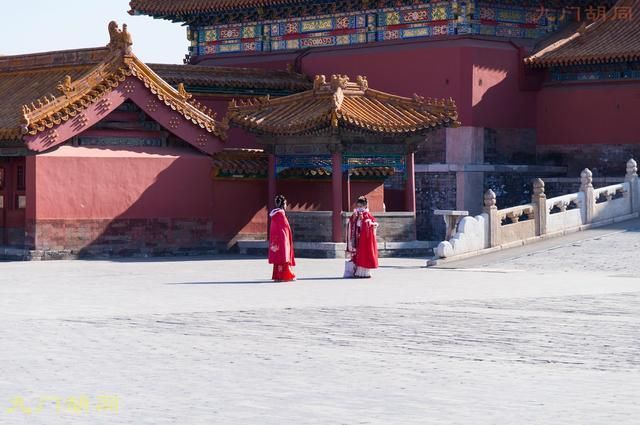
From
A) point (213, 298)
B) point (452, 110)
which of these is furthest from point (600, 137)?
point (213, 298)

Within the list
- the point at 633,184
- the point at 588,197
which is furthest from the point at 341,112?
the point at 633,184

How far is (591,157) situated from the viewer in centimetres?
3575

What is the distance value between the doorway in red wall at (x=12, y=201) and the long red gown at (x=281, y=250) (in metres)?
8.61

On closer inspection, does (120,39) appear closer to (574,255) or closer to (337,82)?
(337,82)

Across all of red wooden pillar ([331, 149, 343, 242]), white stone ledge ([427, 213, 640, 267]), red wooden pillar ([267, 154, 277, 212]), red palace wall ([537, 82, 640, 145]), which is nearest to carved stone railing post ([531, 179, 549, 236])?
white stone ledge ([427, 213, 640, 267])

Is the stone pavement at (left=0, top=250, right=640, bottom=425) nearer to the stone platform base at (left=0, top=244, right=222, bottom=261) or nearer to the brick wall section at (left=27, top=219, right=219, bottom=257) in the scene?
the stone platform base at (left=0, top=244, right=222, bottom=261)

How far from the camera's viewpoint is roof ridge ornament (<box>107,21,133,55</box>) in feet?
97.1

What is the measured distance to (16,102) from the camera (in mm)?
30422

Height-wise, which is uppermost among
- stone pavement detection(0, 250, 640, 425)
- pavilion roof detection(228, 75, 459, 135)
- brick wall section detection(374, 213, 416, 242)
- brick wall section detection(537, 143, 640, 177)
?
pavilion roof detection(228, 75, 459, 135)

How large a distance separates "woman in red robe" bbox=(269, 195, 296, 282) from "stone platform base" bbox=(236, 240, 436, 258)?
6808mm

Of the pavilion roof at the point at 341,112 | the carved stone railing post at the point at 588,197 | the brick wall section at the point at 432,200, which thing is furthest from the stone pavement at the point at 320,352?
the brick wall section at the point at 432,200

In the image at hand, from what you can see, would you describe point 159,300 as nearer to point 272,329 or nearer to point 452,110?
point 272,329

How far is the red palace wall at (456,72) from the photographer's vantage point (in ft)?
115

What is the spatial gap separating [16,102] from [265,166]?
223 inches
